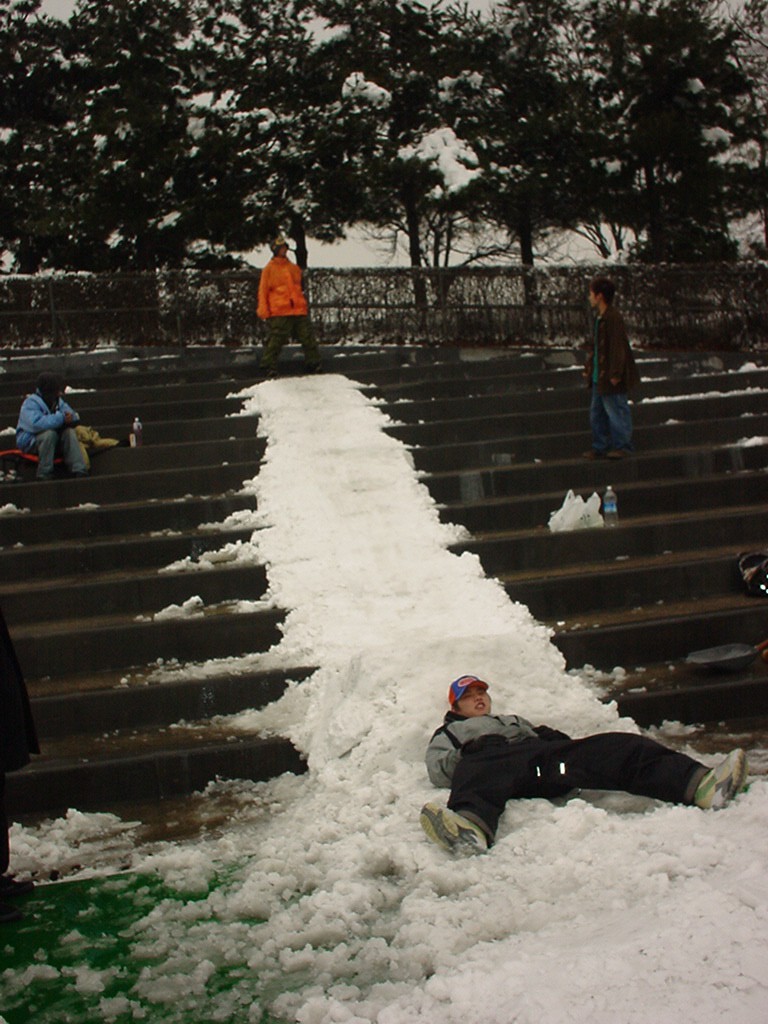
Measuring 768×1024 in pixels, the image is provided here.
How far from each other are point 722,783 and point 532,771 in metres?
0.82

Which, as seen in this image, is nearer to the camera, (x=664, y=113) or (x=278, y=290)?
(x=278, y=290)

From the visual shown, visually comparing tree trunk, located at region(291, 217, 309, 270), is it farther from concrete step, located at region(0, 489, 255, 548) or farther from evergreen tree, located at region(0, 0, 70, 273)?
concrete step, located at region(0, 489, 255, 548)

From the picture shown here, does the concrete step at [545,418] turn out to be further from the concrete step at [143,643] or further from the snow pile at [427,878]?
the concrete step at [143,643]

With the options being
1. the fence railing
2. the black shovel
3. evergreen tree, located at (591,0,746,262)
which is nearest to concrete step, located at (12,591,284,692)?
the black shovel

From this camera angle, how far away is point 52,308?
17.1m

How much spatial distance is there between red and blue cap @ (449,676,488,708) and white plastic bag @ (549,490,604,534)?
10.0 feet

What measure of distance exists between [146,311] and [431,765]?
41.4 ft

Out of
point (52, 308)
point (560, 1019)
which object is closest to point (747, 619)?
point (560, 1019)

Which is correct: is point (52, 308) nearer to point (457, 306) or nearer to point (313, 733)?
point (457, 306)

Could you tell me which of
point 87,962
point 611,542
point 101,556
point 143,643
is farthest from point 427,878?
point 101,556

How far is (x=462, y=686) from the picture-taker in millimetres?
6207

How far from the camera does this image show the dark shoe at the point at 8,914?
5059 mm

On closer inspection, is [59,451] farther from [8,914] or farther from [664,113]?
[664,113]

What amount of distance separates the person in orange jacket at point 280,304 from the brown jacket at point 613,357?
4.70 meters
